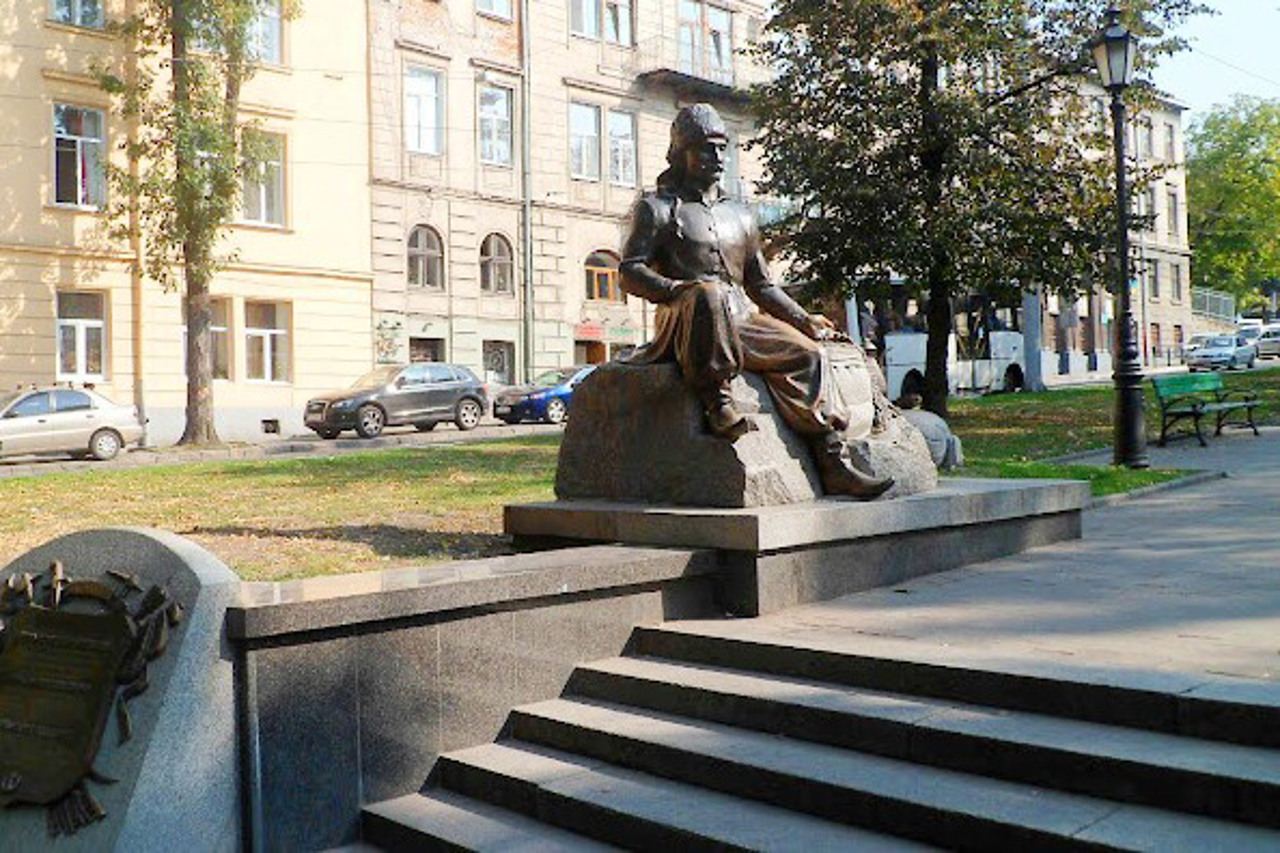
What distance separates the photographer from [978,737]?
418 cm

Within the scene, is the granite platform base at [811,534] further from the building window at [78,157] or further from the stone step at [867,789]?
the building window at [78,157]

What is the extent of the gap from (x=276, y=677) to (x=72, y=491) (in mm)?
8534

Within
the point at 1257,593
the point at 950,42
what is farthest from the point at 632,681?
the point at 950,42

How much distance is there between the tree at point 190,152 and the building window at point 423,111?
7.08 meters

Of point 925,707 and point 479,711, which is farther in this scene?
point 479,711

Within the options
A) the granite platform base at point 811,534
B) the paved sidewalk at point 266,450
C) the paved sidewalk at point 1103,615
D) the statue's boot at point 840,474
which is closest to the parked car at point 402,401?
the paved sidewalk at point 266,450

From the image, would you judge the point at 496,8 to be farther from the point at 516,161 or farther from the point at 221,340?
the point at 221,340

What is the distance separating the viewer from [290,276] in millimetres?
30219

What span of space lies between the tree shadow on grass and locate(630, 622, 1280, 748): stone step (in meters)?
2.23

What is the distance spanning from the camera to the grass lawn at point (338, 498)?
751cm

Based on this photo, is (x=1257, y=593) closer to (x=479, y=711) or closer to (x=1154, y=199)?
(x=479, y=711)

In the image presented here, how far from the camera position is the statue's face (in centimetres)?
727

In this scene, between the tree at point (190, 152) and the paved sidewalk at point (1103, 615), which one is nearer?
the paved sidewalk at point (1103, 615)

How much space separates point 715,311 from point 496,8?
3143 cm
